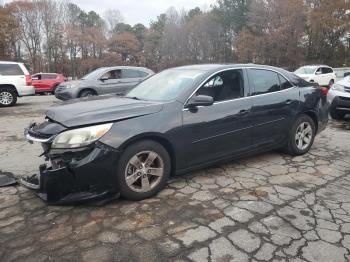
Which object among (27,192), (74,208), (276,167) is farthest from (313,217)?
(27,192)

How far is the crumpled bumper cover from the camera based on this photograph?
3.37 m

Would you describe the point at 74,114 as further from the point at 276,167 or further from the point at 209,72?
the point at 276,167

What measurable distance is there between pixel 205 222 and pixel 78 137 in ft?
5.02

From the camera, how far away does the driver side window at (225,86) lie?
14.5 feet

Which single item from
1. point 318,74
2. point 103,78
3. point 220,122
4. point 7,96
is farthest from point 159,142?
point 318,74

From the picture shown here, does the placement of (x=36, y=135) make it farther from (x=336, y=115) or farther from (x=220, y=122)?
(x=336, y=115)

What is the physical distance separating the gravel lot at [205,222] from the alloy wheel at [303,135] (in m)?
0.72

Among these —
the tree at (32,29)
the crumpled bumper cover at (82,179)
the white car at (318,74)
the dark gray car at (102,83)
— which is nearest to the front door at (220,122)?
the crumpled bumper cover at (82,179)

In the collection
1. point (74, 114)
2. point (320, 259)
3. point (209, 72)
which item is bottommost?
point (320, 259)

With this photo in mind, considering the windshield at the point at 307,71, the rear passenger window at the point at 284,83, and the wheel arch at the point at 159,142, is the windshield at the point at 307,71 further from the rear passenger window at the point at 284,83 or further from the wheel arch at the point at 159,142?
the wheel arch at the point at 159,142

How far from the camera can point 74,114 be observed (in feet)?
12.2

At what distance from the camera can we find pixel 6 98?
1317 centimetres

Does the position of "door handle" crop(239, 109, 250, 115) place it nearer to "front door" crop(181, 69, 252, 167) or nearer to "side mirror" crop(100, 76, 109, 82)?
"front door" crop(181, 69, 252, 167)

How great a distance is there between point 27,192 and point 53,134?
3.35 ft
